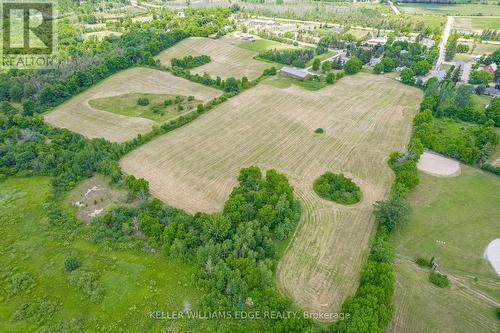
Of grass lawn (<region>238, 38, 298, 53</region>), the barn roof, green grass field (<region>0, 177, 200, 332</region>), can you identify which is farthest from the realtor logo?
green grass field (<region>0, 177, 200, 332</region>)

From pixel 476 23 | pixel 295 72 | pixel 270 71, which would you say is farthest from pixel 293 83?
pixel 476 23

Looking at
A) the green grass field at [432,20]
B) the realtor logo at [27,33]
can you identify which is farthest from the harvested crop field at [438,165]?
the green grass field at [432,20]

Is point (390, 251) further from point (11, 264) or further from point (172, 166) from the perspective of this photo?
point (11, 264)

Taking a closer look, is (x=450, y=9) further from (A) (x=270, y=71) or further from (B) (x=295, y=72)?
(A) (x=270, y=71)

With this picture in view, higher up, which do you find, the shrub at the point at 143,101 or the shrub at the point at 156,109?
the shrub at the point at 143,101

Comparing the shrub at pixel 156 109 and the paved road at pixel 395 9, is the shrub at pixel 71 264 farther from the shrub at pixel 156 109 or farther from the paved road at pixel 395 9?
the paved road at pixel 395 9

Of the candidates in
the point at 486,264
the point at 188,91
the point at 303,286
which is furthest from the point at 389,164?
the point at 188,91
